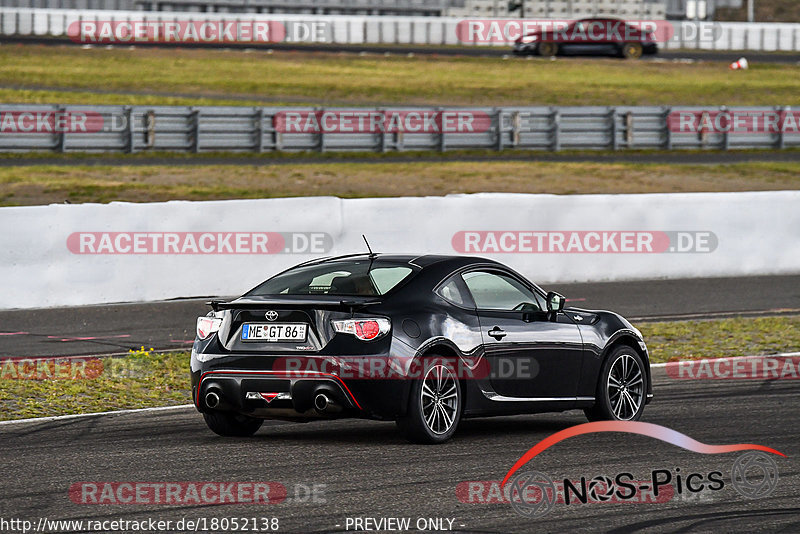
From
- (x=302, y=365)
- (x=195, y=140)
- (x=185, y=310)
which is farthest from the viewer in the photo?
(x=195, y=140)

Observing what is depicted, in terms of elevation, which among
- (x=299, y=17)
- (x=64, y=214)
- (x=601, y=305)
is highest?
(x=299, y=17)

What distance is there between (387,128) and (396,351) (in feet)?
80.3

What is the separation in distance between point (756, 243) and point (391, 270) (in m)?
12.7

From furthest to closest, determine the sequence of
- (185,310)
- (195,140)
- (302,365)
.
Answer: (195,140) < (185,310) < (302,365)

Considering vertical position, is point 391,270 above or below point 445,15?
below

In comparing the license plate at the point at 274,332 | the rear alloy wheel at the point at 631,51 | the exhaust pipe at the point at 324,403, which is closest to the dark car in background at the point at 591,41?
the rear alloy wheel at the point at 631,51

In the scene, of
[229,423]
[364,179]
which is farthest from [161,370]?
[364,179]

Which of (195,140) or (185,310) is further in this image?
(195,140)

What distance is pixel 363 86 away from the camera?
137ft

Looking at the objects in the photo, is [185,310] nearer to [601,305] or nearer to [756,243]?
[601,305]

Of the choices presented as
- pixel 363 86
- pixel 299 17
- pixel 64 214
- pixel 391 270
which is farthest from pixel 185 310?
pixel 299 17

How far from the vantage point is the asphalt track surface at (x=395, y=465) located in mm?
6215

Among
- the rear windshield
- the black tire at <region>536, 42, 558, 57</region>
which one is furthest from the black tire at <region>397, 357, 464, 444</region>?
the black tire at <region>536, 42, 558, 57</region>

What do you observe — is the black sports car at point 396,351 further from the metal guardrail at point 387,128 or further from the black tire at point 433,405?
the metal guardrail at point 387,128
